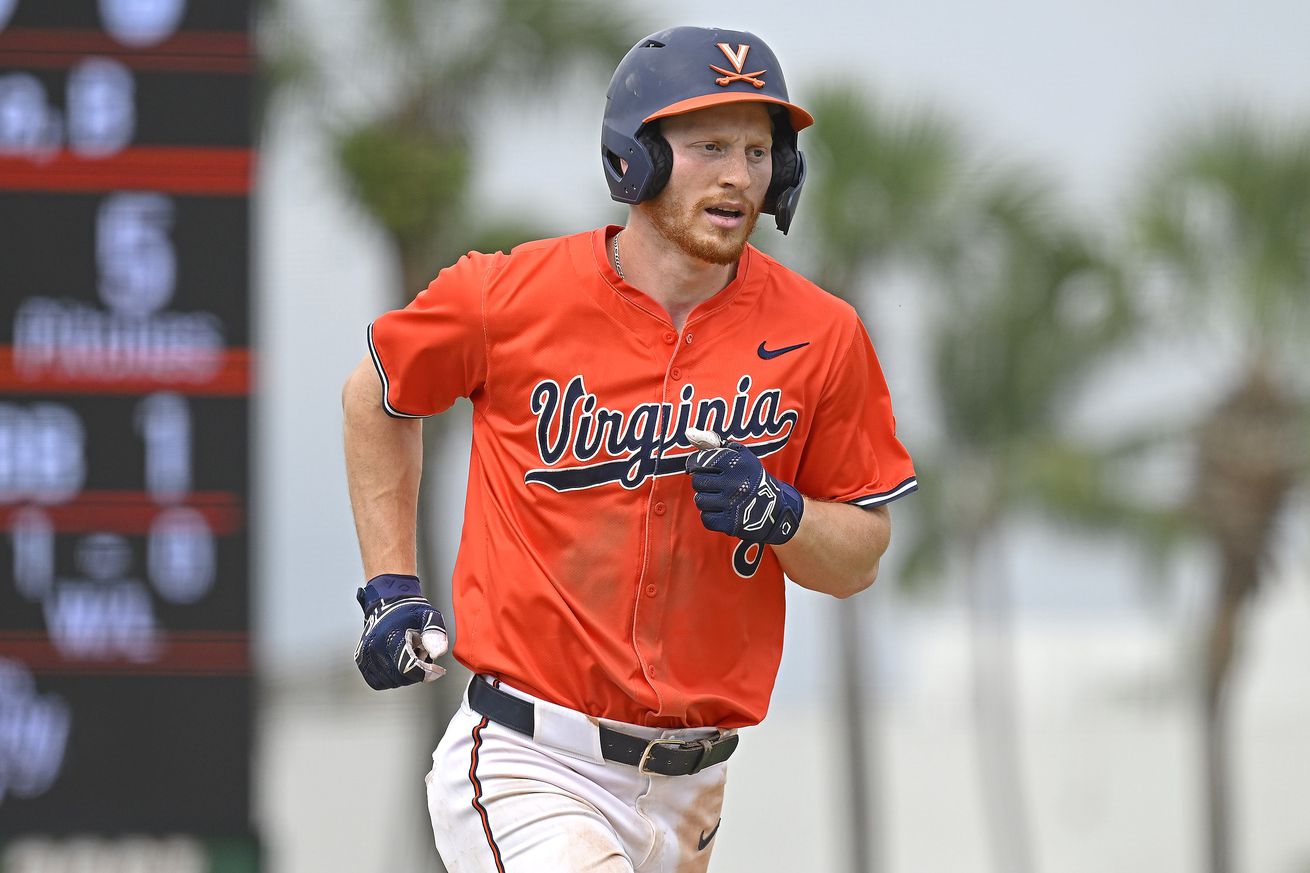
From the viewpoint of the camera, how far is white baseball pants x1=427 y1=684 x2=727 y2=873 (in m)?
3.60

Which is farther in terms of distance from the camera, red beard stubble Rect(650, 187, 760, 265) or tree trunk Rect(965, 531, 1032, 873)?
tree trunk Rect(965, 531, 1032, 873)

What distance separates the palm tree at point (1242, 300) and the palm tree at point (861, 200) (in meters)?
1.75

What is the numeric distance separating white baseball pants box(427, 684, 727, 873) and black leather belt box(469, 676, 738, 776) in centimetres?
1

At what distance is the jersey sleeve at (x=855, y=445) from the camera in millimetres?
3836

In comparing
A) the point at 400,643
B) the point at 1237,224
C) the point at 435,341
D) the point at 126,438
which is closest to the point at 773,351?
the point at 435,341

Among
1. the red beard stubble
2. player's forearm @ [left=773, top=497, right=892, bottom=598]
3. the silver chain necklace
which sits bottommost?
player's forearm @ [left=773, top=497, right=892, bottom=598]

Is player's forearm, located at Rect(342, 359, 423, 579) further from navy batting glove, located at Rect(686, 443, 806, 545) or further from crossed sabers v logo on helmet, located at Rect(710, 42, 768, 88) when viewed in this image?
crossed sabers v logo on helmet, located at Rect(710, 42, 768, 88)

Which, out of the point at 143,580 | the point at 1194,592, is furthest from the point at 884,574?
the point at 143,580

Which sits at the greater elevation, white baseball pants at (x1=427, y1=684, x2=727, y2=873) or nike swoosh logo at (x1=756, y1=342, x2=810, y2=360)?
nike swoosh logo at (x1=756, y1=342, x2=810, y2=360)

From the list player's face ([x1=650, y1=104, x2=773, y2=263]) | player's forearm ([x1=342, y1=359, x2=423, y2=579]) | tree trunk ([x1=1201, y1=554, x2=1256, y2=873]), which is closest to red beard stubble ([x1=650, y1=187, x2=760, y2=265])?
player's face ([x1=650, y1=104, x2=773, y2=263])

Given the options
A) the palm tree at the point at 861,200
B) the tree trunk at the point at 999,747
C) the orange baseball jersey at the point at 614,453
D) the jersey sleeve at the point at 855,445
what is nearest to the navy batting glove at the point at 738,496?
the orange baseball jersey at the point at 614,453

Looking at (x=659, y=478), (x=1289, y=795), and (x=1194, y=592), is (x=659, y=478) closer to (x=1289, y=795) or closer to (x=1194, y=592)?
(x=1194, y=592)

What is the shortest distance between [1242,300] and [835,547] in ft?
42.6

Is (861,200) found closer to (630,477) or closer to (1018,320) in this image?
(1018,320)
